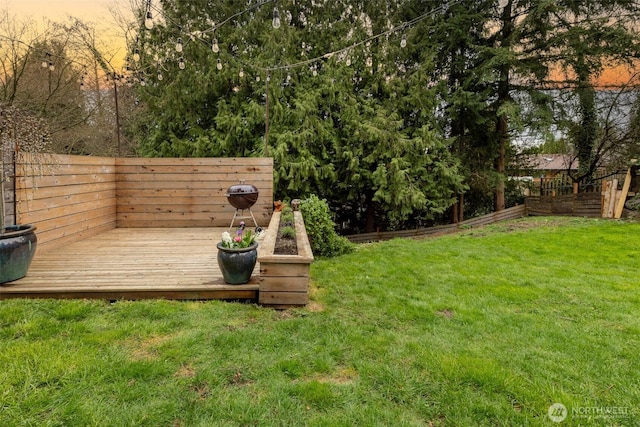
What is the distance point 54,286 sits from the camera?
2814 millimetres

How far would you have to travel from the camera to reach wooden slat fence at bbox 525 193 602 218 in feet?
30.2

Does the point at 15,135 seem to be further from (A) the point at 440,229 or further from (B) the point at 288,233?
(A) the point at 440,229

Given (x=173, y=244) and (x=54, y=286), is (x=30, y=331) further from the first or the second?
(x=173, y=244)

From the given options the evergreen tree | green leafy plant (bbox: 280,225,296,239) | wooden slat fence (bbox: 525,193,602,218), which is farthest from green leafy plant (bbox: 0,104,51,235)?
wooden slat fence (bbox: 525,193,602,218)

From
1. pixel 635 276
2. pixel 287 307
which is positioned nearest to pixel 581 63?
pixel 635 276

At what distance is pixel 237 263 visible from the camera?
2914mm

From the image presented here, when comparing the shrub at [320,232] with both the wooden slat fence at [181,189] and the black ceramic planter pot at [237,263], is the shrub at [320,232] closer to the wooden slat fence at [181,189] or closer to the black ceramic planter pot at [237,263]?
the wooden slat fence at [181,189]

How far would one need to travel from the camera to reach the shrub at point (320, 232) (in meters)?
5.41

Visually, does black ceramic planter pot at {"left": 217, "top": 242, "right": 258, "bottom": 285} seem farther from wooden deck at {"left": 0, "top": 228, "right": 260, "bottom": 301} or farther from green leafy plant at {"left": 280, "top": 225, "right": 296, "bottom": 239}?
green leafy plant at {"left": 280, "top": 225, "right": 296, "bottom": 239}

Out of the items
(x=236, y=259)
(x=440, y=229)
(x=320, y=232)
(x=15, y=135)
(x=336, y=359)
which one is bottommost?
(x=440, y=229)

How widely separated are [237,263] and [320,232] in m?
2.67

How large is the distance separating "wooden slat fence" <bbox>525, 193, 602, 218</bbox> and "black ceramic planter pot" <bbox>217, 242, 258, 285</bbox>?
10146 millimetres

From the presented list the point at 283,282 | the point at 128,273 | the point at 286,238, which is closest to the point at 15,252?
the point at 128,273

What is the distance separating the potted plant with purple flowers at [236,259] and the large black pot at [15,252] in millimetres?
1684
